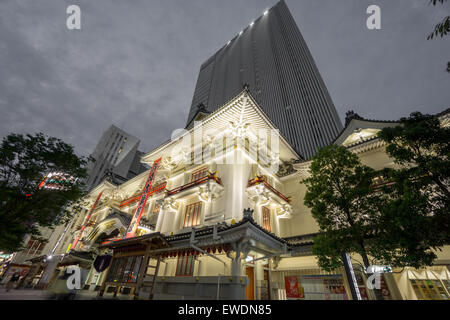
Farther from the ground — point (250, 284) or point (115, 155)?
point (115, 155)

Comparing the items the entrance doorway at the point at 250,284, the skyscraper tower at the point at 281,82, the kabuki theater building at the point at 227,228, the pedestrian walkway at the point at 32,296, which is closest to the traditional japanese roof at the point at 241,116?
the kabuki theater building at the point at 227,228

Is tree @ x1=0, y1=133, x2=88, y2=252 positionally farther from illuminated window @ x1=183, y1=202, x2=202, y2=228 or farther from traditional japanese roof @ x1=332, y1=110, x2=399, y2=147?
traditional japanese roof @ x1=332, y1=110, x2=399, y2=147

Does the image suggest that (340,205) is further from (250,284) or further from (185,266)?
(185,266)

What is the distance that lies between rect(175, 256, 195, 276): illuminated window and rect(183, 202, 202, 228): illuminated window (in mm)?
2671

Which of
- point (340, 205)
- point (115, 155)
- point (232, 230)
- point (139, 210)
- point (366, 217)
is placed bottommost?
point (232, 230)

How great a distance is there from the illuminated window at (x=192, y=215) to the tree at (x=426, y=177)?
12169 mm

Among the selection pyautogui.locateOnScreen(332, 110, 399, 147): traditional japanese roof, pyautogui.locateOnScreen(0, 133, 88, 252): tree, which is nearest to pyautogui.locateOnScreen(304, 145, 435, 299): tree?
pyautogui.locateOnScreen(332, 110, 399, 147): traditional japanese roof

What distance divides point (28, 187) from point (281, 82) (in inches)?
2476

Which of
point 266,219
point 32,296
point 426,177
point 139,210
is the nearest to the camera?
point 426,177

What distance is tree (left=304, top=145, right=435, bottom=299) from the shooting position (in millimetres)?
6871

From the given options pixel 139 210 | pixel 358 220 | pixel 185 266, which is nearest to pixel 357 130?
pixel 358 220

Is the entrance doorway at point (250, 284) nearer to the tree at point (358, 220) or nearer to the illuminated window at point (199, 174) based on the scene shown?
the tree at point (358, 220)

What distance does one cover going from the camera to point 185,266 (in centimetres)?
1248
